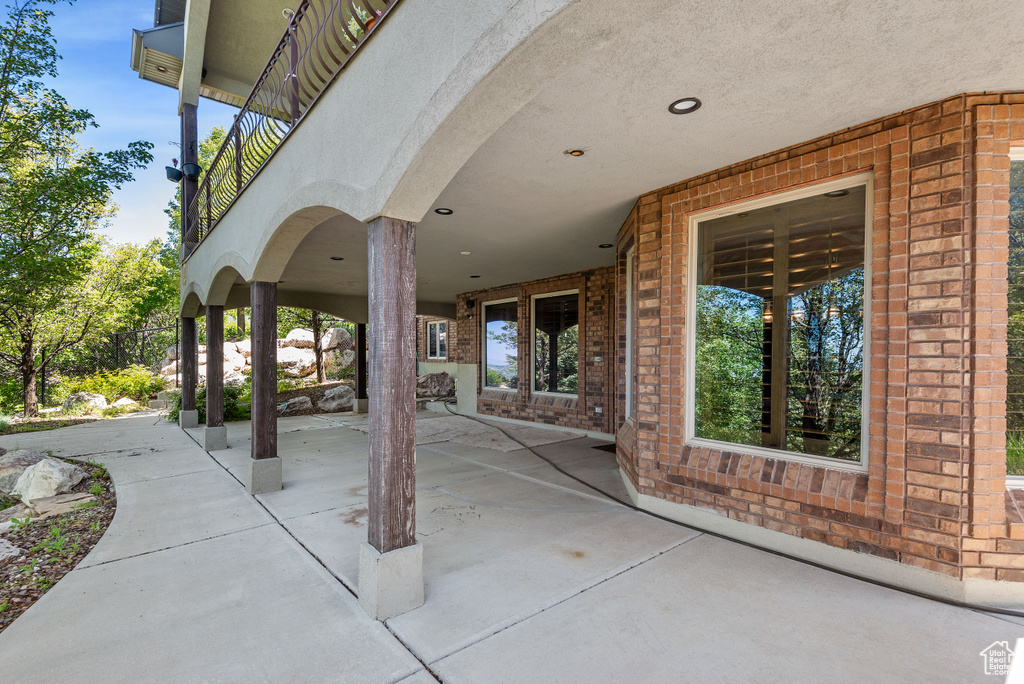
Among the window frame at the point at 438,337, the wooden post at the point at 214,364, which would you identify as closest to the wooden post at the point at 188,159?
the wooden post at the point at 214,364

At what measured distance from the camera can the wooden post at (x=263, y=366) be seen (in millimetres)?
4418

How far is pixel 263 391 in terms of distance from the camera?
14.8 feet

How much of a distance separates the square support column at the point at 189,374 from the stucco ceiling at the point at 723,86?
674 cm

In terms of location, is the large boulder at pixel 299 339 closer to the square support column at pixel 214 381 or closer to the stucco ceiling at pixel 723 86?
the square support column at pixel 214 381

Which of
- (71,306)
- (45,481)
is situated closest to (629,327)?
(45,481)

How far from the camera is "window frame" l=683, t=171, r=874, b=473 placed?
2785mm

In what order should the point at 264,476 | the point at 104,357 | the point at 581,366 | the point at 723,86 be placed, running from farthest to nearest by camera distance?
the point at 104,357 < the point at 581,366 < the point at 264,476 < the point at 723,86

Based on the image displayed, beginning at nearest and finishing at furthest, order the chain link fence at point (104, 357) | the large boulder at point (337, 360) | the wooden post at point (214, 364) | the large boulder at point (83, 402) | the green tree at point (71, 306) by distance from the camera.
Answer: the wooden post at point (214, 364)
the green tree at point (71, 306)
the large boulder at point (83, 402)
the chain link fence at point (104, 357)
the large boulder at point (337, 360)

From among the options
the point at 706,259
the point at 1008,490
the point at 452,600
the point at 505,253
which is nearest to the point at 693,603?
the point at 452,600

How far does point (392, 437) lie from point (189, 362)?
25.0 feet

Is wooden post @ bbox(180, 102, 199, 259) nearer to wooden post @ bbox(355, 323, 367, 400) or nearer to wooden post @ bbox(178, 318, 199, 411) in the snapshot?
wooden post @ bbox(178, 318, 199, 411)

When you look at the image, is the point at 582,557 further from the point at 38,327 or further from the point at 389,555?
the point at 38,327

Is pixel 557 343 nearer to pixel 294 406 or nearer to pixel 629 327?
pixel 629 327

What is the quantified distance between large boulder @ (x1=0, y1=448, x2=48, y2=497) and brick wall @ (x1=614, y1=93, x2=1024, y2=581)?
295 inches
